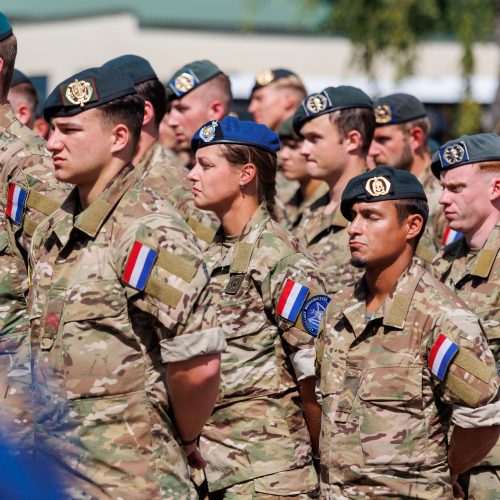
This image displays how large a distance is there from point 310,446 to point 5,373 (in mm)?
2443

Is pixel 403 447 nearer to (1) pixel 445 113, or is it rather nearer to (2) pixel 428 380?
(2) pixel 428 380

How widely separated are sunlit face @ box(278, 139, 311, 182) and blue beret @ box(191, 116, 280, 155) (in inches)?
103

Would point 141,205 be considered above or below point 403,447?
above

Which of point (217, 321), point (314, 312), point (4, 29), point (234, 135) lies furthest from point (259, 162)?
point (217, 321)

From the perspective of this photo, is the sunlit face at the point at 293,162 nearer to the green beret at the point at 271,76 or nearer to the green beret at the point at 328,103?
the green beret at the point at 271,76

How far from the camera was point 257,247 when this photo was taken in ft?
16.6

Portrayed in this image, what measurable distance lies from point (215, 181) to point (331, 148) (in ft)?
4.38

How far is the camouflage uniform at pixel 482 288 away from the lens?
16.9 feet

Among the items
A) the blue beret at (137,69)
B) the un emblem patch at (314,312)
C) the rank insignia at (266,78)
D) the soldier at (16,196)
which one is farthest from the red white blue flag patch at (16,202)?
the rank insignia at (266,78)

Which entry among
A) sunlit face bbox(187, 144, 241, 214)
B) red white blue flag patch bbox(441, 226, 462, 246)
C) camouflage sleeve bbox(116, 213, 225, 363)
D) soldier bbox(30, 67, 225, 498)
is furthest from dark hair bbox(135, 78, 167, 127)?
camouflage sleeve bbox(116, 213, 225, 363)

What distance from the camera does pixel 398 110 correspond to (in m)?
7.89

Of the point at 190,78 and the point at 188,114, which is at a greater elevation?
the point at 190,78

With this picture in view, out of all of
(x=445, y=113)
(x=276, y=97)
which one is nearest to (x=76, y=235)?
(x=276, y=97)

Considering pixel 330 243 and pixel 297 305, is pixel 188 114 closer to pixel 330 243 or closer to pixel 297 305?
pixel 330 243
